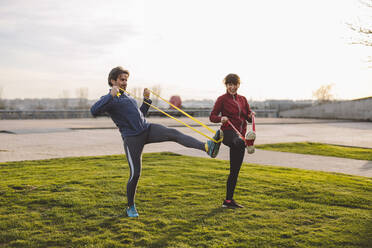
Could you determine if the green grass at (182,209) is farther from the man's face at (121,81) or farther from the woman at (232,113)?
the man's face at (121,81)

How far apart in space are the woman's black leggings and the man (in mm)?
339

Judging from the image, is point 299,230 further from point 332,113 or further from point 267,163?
point 332,113

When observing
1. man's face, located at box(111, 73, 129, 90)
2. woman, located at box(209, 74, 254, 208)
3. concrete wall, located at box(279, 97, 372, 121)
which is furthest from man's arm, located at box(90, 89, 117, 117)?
concrete wall, located at box(279, 97, 372, 121)

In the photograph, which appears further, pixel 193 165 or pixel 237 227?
pixel 193 165

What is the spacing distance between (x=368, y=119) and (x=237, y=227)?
35.6 m

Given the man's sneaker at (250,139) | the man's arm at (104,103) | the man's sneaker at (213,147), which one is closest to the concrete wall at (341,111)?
the man's sneaker at (250,139)

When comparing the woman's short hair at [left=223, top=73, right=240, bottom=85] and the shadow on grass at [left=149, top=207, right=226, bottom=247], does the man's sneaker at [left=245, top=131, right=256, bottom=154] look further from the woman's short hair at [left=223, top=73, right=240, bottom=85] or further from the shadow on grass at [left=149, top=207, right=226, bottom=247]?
the shadow on grass at [left=149, top=207, right=226, bottom=247]

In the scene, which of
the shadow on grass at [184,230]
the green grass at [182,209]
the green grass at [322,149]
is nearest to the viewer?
the shadow on grass at [184,230]

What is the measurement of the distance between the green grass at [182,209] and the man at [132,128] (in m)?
0.65

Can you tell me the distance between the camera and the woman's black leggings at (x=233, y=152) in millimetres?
4762

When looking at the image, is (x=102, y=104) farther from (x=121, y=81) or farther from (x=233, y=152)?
(x=233, y=152)

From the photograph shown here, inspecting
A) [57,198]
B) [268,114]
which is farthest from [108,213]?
[268,114]

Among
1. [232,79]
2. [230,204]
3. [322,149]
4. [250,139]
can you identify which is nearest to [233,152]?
[250,139]

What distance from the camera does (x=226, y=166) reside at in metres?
8.91
